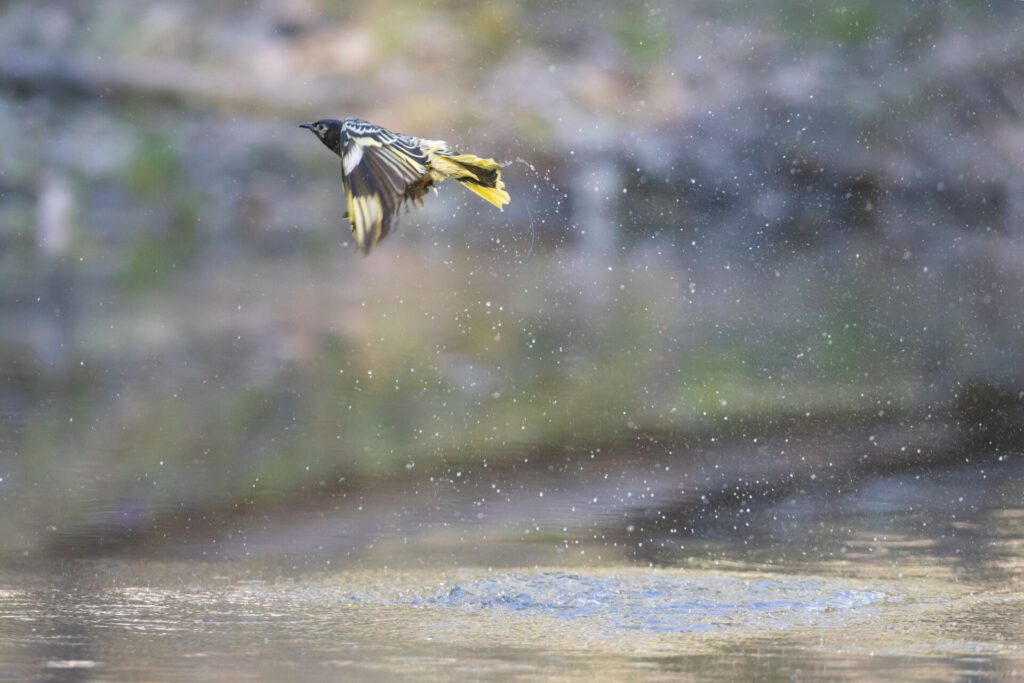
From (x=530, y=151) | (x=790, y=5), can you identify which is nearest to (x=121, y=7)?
(x=530, y=151)

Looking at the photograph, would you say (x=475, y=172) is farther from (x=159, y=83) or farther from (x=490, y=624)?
(x=159, y=83)

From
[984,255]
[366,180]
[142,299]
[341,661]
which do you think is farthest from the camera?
[984,255]

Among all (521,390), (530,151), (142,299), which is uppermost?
(530,151)

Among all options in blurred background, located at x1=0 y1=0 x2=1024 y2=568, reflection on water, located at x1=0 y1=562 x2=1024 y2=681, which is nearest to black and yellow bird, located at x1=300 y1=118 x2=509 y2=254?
reflection on water, located at x1=0 y1=562 x2=1024 y2=681

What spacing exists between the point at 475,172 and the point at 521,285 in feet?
24.7

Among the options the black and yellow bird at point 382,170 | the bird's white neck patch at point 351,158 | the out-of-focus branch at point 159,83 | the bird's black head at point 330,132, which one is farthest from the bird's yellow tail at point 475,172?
the out-of-focus branch at point 159,83

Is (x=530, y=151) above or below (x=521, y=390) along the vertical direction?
above

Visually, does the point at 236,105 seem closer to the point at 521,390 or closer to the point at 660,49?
the point at 660,49

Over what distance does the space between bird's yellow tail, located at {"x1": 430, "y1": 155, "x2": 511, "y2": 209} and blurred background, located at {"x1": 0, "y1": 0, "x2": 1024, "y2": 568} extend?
105 centimetres

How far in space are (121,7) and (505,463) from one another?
1517 centimetres

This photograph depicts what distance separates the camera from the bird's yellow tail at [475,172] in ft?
16.9

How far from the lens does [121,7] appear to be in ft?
68.8

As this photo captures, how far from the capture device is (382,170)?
4.86 metres

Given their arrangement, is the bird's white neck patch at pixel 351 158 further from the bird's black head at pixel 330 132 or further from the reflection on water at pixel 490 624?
the reflection on water at pixel 490 624
